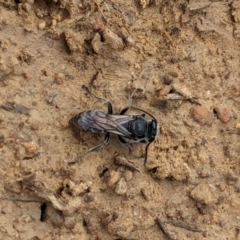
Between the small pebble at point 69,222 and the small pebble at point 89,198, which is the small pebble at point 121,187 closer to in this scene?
the small pebble at point 89,198

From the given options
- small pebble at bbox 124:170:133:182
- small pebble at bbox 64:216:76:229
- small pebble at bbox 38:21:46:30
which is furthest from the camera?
small pebble at bbox 38:21:46:30

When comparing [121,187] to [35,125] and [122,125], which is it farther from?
[35,125]

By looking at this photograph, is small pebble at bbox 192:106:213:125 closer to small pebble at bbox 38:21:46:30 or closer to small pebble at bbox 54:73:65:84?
small pebble at bbox 54:73:65:84

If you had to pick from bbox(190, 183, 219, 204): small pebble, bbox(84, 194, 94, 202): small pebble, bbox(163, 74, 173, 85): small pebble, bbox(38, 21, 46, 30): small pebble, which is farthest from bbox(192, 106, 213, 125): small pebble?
bbox(38, 21, 46, 30): small pebble

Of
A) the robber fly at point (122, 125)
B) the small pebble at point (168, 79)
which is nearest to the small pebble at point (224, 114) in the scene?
the small pebble at point (168, 79)

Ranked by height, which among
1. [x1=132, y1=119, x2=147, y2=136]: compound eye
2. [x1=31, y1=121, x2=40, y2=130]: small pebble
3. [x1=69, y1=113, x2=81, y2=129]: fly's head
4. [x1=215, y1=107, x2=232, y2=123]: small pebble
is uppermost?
[x1=215, y1=107, x2=232, y2=123]: small pebble

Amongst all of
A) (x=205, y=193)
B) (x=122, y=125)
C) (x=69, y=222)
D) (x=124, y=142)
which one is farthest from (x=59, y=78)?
(x=205, y=193)
